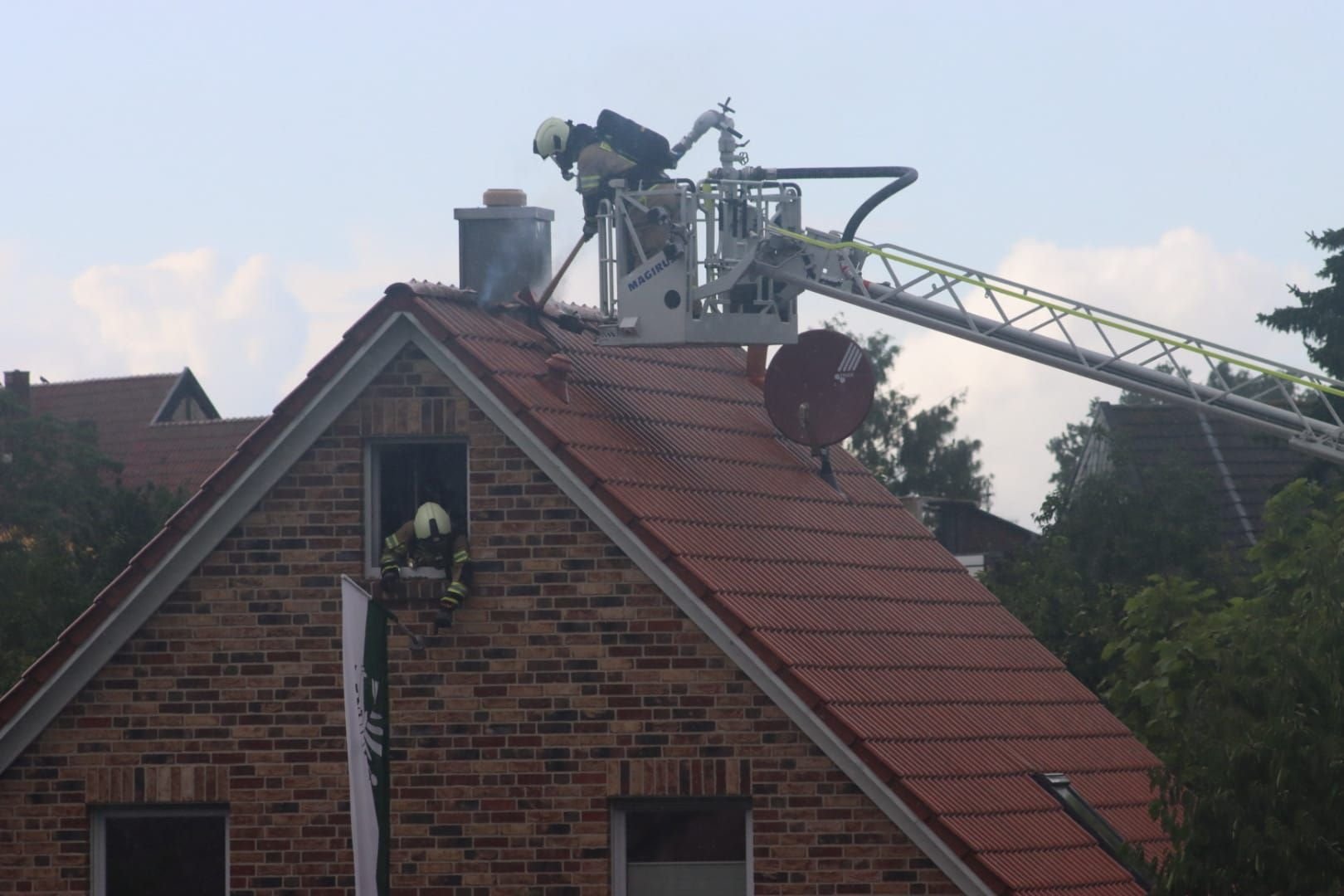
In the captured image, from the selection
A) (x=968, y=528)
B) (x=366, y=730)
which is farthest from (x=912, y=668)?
(x=968, y=528)

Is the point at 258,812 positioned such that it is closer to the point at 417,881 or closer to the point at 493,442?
the point at 417,881

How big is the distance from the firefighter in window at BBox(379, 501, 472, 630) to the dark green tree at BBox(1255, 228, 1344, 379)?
22755mm

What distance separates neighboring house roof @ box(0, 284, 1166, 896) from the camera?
14.2 metres

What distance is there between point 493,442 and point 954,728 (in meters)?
3.38

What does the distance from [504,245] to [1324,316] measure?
20.9 m

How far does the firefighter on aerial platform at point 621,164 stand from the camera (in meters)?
18.3

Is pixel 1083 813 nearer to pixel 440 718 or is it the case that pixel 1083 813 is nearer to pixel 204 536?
pixel 440 718

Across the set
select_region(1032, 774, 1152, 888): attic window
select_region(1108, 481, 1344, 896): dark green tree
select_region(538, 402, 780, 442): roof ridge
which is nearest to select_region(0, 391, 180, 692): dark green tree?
select_region(538, 402, 780, 442): roof ridge

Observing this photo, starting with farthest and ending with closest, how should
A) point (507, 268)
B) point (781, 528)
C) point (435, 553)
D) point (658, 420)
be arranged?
1. point (507, 268)
2. point (658, 420)
3. point (781, 528)
4. point (435, 553)

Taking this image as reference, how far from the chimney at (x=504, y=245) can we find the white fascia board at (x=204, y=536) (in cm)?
249

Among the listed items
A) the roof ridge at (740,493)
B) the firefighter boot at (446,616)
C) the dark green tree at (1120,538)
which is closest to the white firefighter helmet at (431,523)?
the firefighter boot at (446,616)

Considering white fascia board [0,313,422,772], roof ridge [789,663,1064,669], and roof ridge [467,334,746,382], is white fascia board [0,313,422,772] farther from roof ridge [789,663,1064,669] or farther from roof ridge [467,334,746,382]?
roof ridge [789,663,1064,669]

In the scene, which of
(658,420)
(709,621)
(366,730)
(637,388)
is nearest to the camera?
(366,730)

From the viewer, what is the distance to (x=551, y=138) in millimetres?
18672
